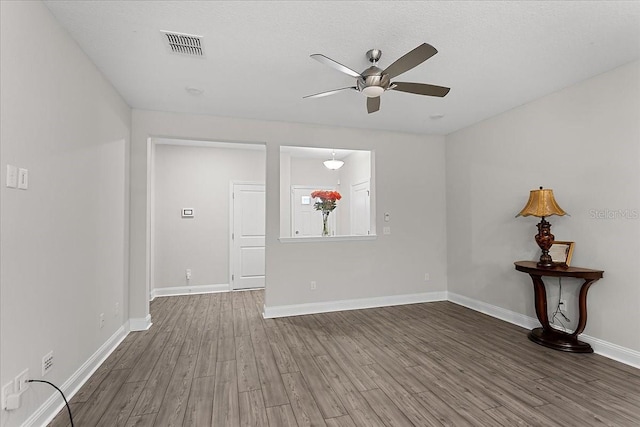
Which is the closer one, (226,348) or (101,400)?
(101,400)

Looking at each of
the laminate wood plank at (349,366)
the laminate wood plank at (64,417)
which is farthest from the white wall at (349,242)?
the laminate wood plank at (64,417)

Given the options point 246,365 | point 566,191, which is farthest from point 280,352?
point 566,191

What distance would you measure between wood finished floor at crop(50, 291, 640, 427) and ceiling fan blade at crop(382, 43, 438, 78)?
2.41 metres

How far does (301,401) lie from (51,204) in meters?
2.21

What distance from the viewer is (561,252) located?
11.0 ft

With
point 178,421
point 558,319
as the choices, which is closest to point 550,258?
point 558,319

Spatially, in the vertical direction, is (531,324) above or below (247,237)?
below

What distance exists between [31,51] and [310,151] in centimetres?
485

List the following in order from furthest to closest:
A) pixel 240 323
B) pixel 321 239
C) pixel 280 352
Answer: pixel 321 239
pixel 240 323
pixel 280 352

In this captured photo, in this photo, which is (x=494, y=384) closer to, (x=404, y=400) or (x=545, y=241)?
(x=404, y=400)

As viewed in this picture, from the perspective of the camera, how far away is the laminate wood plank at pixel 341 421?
2.04 metres

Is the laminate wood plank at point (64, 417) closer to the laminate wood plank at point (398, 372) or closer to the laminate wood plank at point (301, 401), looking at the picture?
the laminate wood plank at point (301, 401)

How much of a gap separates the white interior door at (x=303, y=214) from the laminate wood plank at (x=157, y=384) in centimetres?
424

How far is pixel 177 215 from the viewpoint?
5809 mm
